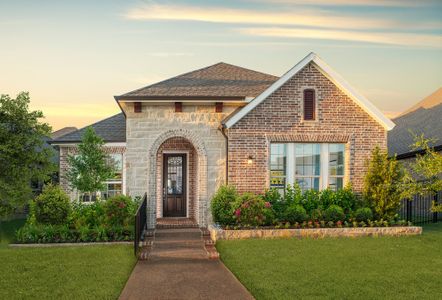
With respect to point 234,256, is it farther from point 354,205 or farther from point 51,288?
point 354,205

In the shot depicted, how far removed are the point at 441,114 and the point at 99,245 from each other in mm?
20621

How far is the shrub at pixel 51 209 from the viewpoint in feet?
52.7

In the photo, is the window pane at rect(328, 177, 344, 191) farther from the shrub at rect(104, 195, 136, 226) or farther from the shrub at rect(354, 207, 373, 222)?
the shrub at rect(104, 195, 136, 226)

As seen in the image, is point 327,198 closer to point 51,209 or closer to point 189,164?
point 189,164

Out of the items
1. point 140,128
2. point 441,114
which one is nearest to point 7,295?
point 140,128

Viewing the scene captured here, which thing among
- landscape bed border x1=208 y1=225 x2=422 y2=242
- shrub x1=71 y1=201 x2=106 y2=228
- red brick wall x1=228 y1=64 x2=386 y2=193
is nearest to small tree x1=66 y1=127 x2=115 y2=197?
shrub x1=71 y1=201 x2=106 y2=228

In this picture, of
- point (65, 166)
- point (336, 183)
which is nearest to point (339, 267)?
point (336, 183)

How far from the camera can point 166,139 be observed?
17.4 metres

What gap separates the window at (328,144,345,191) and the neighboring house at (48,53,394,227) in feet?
0.11

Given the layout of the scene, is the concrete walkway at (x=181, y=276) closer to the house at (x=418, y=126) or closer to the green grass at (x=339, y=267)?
the green grass at (x=339, y=267)

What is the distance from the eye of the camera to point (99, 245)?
14.5 meters

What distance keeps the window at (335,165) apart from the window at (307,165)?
453 millimetres

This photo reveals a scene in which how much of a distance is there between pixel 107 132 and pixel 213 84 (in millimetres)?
4995

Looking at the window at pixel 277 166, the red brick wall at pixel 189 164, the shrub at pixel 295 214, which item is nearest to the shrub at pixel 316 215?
the shrub at pixel 295 214
